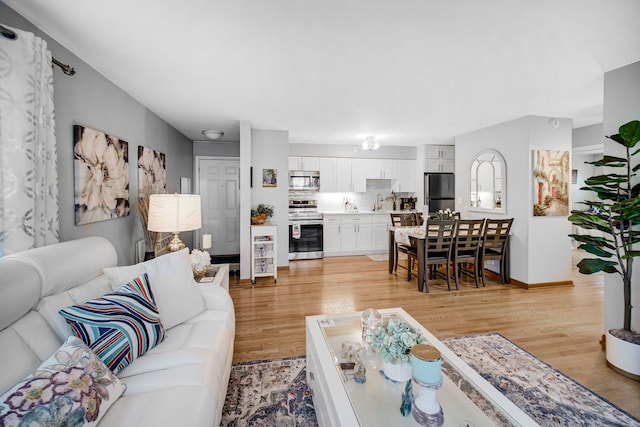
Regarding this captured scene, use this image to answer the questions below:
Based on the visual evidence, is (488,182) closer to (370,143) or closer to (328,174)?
(370,143)

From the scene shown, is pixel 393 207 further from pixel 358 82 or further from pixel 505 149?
pixel 358 82

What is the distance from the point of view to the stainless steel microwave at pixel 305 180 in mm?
6355

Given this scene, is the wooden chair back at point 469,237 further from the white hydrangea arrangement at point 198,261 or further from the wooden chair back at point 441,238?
the white hydrangea arrangement at point 198,261

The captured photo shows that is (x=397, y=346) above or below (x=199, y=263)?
below

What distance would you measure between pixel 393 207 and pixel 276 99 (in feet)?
14.4

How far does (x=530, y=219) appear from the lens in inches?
161

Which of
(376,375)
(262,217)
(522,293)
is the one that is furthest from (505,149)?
(376,375)

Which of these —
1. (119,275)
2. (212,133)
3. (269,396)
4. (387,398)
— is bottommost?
(269,396)

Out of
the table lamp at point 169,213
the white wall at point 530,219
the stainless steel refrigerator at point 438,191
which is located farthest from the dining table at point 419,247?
the table lamp at point 169,213

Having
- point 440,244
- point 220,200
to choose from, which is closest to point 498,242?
point 440,244

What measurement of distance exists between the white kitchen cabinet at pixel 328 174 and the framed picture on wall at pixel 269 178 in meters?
1.63

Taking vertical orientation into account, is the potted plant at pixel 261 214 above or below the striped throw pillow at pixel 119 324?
above

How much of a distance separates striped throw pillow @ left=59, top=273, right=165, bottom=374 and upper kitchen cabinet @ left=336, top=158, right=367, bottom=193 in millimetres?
5111

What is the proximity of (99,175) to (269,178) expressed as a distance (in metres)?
2.63
